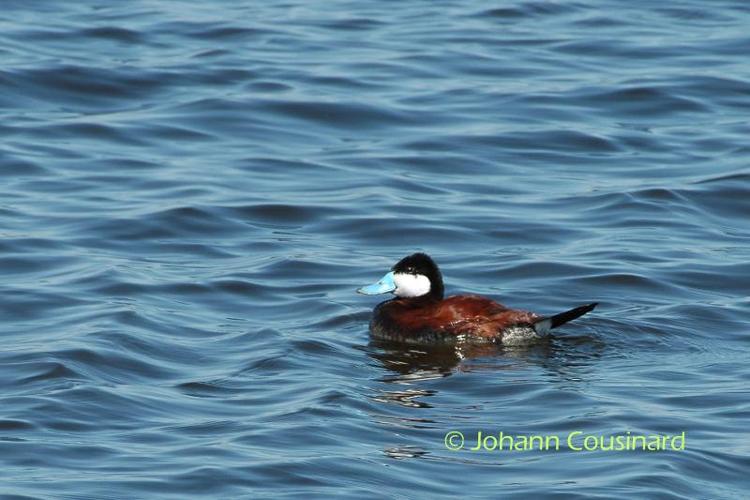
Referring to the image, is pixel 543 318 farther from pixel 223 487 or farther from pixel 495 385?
pixel 223 487

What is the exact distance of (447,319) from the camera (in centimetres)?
1076

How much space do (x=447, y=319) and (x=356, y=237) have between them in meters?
2.62

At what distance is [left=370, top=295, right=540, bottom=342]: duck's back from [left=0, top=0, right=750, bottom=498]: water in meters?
0.16

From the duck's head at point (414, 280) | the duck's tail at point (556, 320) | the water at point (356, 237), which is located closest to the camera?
the water at point (356, 237)

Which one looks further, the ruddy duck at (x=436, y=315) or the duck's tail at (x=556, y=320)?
the ruddy duck at (x=436, y=315)

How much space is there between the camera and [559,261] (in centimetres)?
1255

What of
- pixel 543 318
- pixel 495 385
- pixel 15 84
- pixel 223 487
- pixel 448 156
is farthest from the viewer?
pixel 15 84

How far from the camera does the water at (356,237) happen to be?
835 centimetres

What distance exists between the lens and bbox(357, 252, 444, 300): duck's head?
11156 mm

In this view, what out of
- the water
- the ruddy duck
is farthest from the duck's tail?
the water

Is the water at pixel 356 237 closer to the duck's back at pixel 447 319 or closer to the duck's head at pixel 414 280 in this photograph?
the duck's back at pixel 447 319

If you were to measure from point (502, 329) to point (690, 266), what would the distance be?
2495mm

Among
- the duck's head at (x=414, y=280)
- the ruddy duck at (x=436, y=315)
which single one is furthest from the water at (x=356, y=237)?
the duck's head at (x=414, y=280)

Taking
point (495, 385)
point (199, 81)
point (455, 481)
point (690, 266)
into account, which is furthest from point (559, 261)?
point (199, 81)
